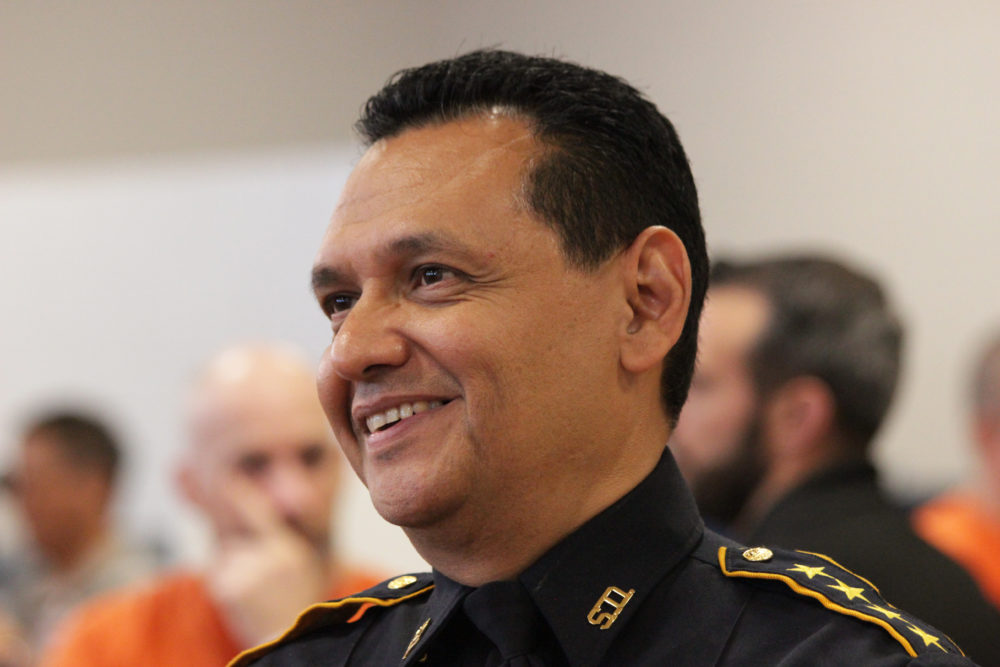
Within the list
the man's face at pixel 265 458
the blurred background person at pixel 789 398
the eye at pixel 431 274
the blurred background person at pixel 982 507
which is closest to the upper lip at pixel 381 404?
the eye at pixel 431 274

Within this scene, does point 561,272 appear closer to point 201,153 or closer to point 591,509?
point 591,509

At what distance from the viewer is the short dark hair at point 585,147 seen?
4.15ft

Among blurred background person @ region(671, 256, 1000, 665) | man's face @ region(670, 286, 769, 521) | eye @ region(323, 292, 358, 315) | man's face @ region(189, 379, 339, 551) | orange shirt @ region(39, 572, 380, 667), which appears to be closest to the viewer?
eye @ region(323, 292, 358, 315)

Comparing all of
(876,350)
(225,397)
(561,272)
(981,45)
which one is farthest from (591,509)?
(981,45)

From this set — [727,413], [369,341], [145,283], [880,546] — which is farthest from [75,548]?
[369,341]

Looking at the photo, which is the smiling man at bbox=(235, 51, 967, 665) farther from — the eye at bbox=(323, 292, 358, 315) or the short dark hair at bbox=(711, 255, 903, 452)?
the short dark hair at bbox=(711, 255, 903, 452)

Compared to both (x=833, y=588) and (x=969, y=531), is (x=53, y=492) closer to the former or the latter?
(x=969, y=531)

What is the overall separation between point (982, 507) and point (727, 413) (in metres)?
1.75

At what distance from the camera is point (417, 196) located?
4.14ft

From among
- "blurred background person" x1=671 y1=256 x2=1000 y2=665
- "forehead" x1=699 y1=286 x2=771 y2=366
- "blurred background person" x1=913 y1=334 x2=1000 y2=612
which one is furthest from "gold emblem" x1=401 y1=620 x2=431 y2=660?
"blurred background person" x1=913 y1=334 x2=1000 y2=612

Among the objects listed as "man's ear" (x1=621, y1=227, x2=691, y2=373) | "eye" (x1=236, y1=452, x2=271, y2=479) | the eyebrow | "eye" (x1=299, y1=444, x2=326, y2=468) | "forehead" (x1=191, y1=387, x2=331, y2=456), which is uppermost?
the eyebrow

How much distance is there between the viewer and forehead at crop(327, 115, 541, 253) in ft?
4.08

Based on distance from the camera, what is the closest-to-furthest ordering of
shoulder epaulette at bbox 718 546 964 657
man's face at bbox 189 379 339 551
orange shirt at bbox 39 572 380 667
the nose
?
shoulder epaulette at bbox 718 546 964 657
the nose
man's face at bbox 189 379 339 551
orange shirt at bbox 39 572 380 667

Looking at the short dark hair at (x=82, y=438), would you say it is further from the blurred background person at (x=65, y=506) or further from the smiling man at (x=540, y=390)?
the smiling man at (x=540, y=390)
